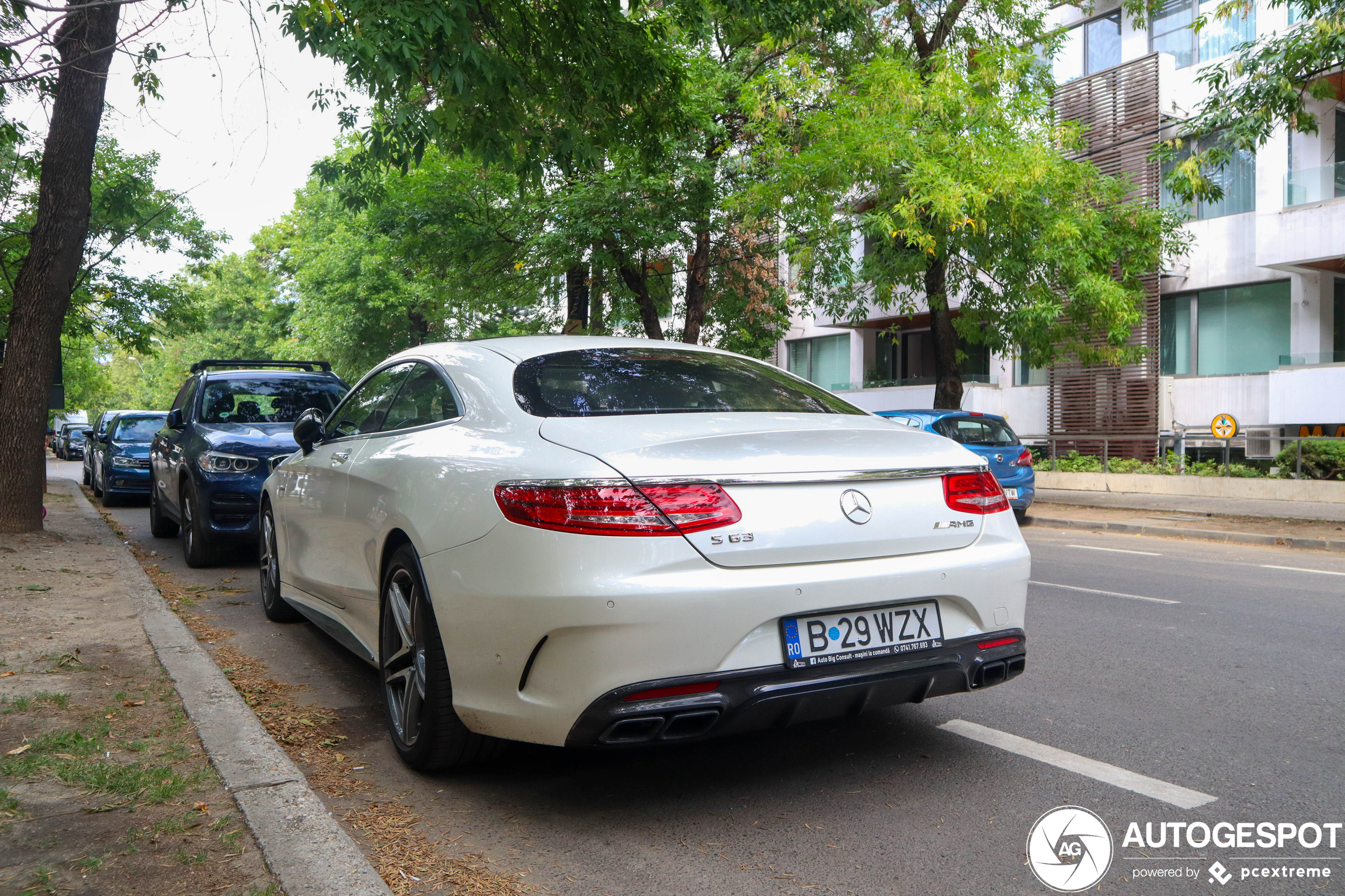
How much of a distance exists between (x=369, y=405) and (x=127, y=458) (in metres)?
13.2

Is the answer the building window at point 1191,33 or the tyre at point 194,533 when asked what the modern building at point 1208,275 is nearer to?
the building window at point 1191,33

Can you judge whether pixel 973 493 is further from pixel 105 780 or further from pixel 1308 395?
pixel 1308 395

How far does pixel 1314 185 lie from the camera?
20.1m

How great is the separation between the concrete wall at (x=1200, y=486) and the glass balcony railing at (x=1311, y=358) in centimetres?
370

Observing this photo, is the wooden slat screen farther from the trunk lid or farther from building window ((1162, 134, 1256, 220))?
the trunk lid

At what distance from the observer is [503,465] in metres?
3.38

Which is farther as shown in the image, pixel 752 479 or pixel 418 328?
pixel 418 328

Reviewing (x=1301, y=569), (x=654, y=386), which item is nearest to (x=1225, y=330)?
(x=1301, y=569)

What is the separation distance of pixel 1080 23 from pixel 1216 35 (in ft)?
11.6

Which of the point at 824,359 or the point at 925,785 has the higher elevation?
the point at 824,359

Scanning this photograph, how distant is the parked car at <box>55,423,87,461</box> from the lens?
4791 centimetres

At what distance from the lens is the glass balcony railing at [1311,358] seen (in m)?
20.5

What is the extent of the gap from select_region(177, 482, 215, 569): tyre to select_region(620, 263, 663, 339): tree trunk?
40.6 feet

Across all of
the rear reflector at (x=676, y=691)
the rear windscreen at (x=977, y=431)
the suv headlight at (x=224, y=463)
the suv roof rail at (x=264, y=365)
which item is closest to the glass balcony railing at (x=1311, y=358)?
the rear windscreen at (x=977, y=431)
